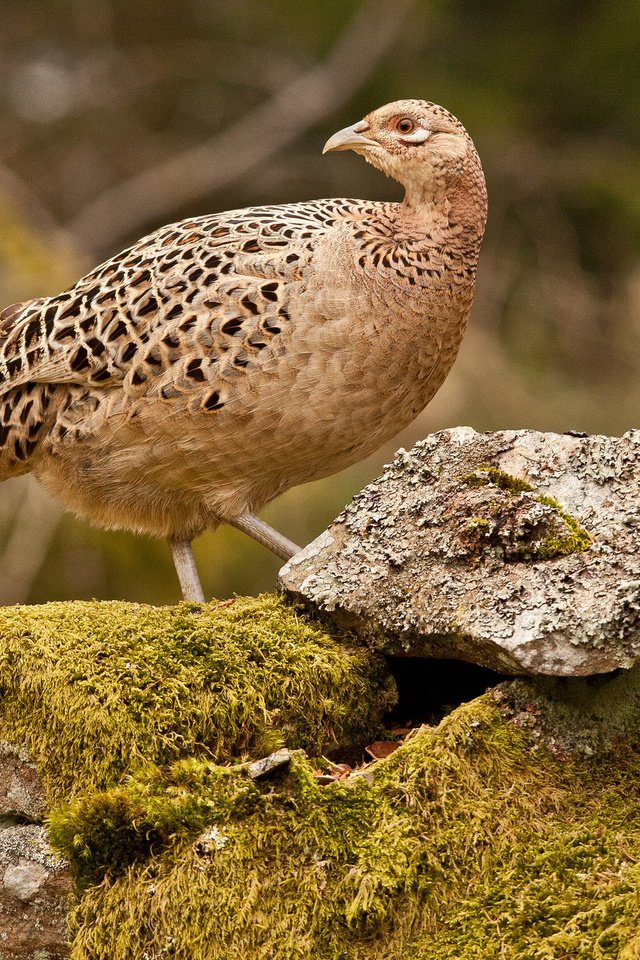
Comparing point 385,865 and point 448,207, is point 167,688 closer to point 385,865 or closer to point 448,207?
point 385,865

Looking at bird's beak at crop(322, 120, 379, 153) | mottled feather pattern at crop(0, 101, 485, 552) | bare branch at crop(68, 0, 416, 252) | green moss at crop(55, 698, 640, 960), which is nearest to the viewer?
green moss at crop(55, 698, 640, 960)

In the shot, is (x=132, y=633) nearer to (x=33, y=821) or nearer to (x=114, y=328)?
(x=33, y=821)

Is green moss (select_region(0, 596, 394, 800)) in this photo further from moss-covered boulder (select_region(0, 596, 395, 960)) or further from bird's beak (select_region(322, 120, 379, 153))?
bird's beak (select_region(322, 120, 379, 153))

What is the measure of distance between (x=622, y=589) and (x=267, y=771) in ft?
3.78

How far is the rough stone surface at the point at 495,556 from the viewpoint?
344cm

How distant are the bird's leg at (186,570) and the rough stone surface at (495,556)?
1.71 m

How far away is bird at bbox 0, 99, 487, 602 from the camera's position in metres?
5.14

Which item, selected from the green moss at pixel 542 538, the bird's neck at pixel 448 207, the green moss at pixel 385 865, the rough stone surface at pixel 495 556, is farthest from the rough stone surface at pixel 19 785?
the bird's neck at pixel 448 207

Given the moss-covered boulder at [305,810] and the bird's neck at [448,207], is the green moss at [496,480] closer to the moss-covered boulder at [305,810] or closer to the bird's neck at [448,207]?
the moss-covered boulder at [305,810]

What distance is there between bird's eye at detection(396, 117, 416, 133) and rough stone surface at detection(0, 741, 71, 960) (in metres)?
3.43

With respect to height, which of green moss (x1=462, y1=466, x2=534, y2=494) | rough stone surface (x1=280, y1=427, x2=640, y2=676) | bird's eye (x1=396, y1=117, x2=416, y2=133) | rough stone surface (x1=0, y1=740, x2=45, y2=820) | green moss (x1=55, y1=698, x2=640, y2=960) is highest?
bird's eye (x1=396, y1=117, x2=416, y2=133)

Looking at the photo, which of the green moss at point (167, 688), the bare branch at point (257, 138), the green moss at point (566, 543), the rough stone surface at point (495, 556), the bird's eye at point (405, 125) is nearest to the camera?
the rough stone surface at point (495, 556)

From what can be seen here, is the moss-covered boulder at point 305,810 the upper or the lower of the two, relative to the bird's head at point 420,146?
lower

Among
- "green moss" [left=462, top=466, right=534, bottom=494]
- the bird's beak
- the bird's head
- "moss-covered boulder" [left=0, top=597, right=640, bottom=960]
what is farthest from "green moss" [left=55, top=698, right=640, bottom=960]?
the bird's beak
